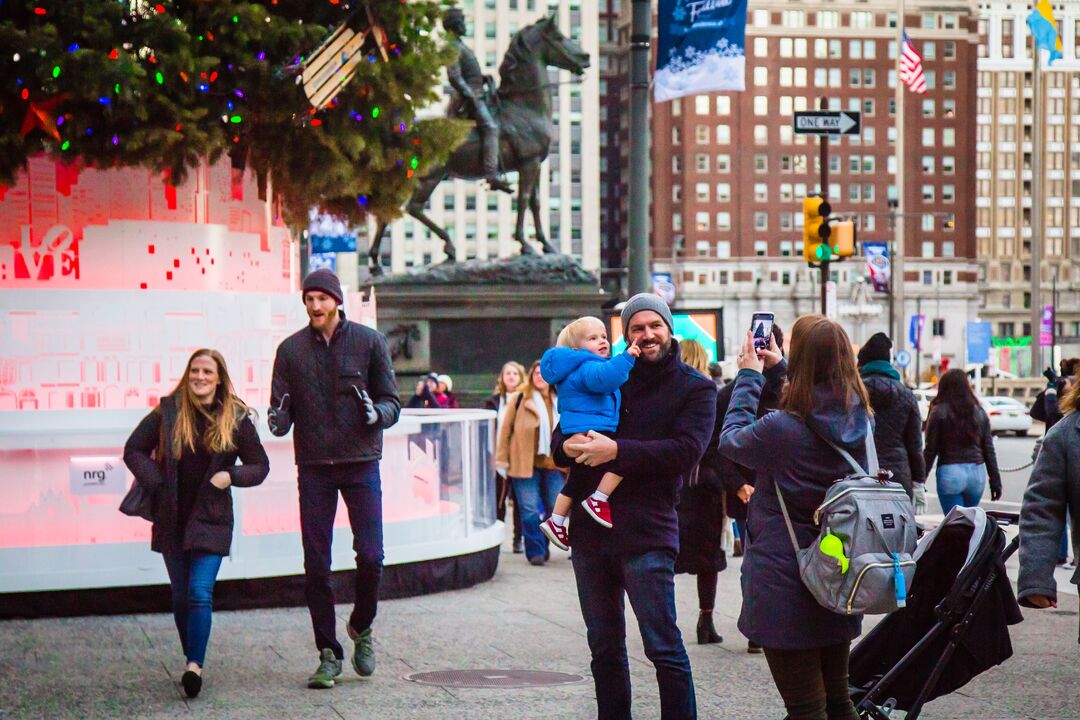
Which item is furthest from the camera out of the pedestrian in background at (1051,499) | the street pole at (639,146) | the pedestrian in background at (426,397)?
the pedestrian in background at (426,397)

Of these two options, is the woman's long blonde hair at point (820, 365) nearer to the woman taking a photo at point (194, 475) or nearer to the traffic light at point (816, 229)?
the woman taking a photo at point (194, 475)

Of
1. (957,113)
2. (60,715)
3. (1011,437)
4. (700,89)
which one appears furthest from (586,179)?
(60,715)

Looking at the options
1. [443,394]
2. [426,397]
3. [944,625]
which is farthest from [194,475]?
[443,394]

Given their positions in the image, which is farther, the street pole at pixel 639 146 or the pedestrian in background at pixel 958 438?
the street pole at pixel 639 146

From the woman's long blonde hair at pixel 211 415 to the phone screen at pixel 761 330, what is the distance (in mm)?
2985

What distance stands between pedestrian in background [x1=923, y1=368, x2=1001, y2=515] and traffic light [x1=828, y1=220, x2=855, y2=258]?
5.84 metres

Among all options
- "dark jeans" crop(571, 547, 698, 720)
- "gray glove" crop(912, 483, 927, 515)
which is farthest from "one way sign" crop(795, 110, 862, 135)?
"dark jeans" crop(571, 547, 698, 720)

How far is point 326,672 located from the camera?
8109 millimetres

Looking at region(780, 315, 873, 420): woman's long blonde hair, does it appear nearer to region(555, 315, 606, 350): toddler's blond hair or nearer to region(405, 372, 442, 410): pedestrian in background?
region(555, 315, 606, 350): toddler's blond hair

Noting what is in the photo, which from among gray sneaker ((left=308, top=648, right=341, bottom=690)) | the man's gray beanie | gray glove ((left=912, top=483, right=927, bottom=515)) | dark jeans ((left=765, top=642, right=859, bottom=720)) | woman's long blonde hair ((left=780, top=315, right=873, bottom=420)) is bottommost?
gray sneaker ((left=308, top=648, right=341, bottom=690))

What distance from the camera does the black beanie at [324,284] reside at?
27.5 ft

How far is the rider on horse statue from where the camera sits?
2531cm

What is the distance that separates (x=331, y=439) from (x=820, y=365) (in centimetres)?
337

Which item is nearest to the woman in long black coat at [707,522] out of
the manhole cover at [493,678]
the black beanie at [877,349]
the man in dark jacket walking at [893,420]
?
the black beanie at [877,349]
